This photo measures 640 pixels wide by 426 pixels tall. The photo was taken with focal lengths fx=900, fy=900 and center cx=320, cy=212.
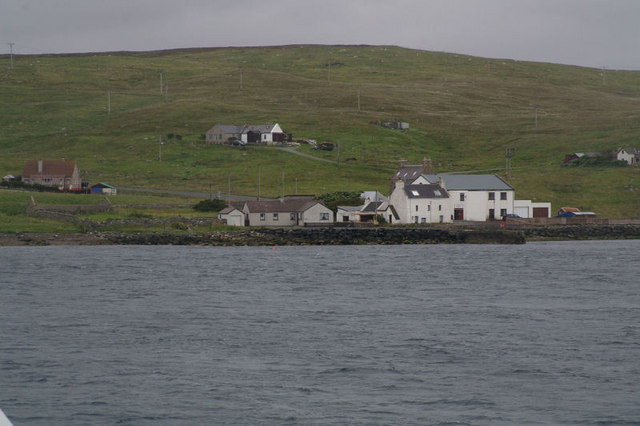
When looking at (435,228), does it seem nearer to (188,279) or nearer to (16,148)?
(188,279)

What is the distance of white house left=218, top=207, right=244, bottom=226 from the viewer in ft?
330

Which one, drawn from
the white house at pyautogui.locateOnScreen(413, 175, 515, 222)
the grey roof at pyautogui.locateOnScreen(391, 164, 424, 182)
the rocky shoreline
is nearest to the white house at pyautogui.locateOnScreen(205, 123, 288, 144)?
the grey roof at pyautogui.locateOnScreen(391, 164, 424, 182)

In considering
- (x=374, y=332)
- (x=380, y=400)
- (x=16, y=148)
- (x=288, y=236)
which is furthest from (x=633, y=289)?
(x=16, y=148)

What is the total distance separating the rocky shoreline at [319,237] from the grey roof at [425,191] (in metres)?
6.88

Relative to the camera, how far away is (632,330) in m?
39.6

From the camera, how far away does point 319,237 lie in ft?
313

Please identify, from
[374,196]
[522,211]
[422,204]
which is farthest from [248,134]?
[522,211]

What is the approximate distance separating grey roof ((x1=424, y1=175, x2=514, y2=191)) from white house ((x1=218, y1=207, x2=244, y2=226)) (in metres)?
23.6

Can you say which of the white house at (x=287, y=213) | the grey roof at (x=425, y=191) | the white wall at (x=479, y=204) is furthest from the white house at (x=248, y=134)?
the white wall at (x=479, y=204)

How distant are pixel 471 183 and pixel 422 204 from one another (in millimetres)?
7911

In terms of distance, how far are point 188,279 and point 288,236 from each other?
114ft

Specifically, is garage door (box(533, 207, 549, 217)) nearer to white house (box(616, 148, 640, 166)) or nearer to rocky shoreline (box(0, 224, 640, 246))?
rocky shoreline (box(0, 224, 640, 246))

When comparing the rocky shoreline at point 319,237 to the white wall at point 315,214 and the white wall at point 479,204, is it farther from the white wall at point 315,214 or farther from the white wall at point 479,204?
the white wall at point 479,204

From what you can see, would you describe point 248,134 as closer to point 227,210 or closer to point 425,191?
point 227,210
